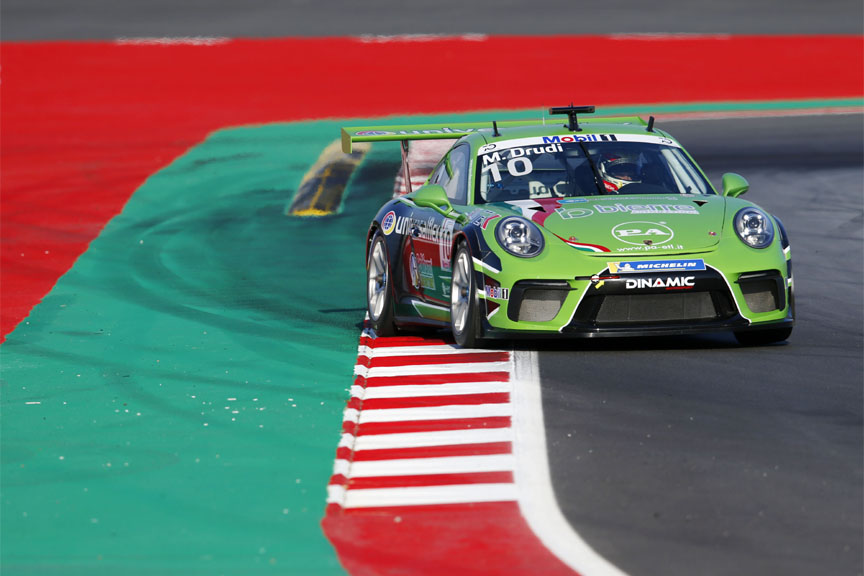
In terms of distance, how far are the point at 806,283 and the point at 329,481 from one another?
20.4ft

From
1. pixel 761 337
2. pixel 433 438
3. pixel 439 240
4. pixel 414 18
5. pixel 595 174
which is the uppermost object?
pixel 595 174

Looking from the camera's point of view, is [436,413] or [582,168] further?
[582,168]

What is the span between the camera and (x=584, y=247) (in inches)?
359

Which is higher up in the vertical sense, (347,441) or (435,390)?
(347,441)

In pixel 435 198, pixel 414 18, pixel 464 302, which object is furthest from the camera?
pixel 414 18

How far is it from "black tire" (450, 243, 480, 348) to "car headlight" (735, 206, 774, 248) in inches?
61.6

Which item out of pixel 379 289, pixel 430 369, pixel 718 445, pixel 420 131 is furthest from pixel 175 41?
pixel 718 445

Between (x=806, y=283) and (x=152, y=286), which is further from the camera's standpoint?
(x=152, y=286)

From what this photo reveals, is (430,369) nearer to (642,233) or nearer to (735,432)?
(642,233)

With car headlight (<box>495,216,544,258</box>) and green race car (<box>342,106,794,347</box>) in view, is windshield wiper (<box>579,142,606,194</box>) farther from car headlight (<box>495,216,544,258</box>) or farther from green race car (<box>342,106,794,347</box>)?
car headlight (<box>495,216,544,258</box>)

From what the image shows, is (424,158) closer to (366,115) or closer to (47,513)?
(366,115)

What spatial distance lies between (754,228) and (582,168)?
4.30 feet

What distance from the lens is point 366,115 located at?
2438 cm

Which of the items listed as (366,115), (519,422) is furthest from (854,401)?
(366,115)
